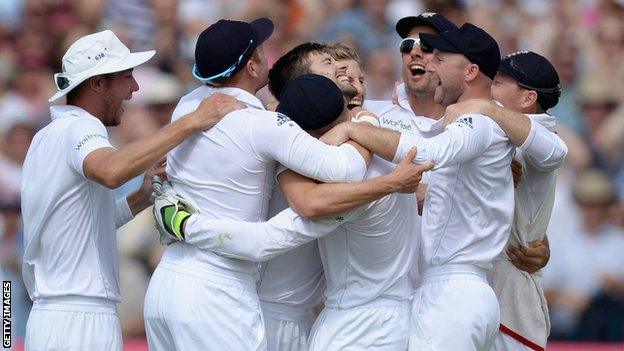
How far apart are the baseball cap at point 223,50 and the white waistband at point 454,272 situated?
1355mm

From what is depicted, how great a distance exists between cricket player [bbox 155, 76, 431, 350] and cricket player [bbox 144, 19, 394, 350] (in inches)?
4.6

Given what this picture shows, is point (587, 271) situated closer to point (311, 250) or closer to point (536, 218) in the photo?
point (536, 218)

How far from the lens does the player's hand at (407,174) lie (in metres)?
5.84

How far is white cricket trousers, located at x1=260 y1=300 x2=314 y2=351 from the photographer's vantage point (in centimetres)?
643

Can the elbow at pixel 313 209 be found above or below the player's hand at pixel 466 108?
below

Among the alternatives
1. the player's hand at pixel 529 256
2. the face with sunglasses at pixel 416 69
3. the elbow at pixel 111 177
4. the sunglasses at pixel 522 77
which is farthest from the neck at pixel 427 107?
the elbow at pixel 111 177

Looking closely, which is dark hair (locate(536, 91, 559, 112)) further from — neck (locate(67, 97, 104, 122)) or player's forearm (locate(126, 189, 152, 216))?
neck (locate(67, 97, 104, 122))

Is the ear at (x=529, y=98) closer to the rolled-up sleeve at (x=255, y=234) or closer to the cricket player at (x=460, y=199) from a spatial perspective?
the cricket player at (x=460, y=199)

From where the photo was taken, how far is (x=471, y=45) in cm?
635

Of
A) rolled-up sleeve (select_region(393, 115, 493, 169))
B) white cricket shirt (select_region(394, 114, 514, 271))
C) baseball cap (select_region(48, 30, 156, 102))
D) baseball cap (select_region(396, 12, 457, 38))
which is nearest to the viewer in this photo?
rolled-up sleeve (select_region(393, 115, 493, 169))

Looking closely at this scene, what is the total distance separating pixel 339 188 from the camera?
5.85 metres

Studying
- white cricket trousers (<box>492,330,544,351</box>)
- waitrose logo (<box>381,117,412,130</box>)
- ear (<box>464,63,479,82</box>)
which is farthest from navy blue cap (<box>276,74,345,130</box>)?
white cricket trousers (<box>492,330,544,351</box>)

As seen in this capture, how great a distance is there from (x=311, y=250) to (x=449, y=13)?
575 cm

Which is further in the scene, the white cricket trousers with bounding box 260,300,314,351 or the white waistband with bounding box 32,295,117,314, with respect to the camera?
the white cricket trousers with bounding box 260,300,314,351
